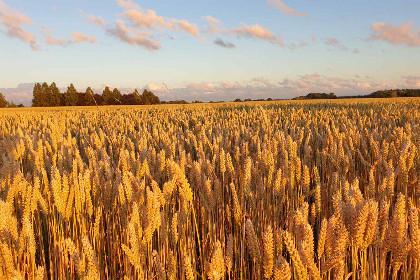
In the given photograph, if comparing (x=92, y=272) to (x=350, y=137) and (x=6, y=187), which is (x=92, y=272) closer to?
(x=6, y=187)

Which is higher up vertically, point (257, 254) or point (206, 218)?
point (257, 254)

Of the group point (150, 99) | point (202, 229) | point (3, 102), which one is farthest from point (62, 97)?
point (202, 229)

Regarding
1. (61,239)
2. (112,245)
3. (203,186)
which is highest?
(203,186)

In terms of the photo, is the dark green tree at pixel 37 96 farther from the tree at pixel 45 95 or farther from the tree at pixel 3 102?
the tree at pixel 3 102

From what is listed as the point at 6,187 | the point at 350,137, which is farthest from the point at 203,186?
the point at 350,137

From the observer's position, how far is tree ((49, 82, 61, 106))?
210ft

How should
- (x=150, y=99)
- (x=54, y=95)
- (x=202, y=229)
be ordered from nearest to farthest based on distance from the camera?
(x=202, y=229)
(x=150, y=99)
(x=54, y=95)

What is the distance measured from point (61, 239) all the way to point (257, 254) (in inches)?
42.6

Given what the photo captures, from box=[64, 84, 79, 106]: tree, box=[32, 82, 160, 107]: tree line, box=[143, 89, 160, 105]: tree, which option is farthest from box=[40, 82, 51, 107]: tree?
box=[143, 89, 160, 105]: tree

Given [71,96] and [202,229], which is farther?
[71,96]

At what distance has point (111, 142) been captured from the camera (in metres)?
3.82

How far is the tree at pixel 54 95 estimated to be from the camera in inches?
2522

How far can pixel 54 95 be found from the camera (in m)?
64.6

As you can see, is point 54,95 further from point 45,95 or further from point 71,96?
point 71,96
